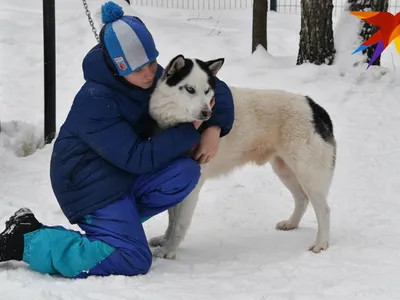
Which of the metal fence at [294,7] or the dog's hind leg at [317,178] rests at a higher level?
the dog's hind leg at [317,178]

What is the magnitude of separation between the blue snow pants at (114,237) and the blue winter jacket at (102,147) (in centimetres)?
6

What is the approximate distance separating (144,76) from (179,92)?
0.23 m

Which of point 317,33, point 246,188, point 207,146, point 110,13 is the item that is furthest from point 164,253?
point 317,33

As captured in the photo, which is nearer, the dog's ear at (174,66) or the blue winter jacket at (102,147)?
the blue winter jacket at (102,147)

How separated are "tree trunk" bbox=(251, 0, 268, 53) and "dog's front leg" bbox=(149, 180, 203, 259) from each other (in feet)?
13.6

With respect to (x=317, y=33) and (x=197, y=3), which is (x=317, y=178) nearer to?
(x=317, y=33)

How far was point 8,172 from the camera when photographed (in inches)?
185

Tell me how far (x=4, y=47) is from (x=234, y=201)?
4.11 metres

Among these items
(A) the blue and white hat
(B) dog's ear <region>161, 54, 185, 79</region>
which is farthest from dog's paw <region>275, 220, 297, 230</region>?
(A) the blue and white hat

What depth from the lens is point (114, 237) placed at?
294cm

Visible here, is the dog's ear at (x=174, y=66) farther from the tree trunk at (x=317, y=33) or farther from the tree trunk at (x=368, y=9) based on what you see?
the tree trunk at (x=368, y=9)

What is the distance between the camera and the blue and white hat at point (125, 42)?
9.59 feet

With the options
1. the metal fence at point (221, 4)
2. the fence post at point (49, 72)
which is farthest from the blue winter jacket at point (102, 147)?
the metal fence at point (221, 4)

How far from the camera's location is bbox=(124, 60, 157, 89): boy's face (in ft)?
9.94
